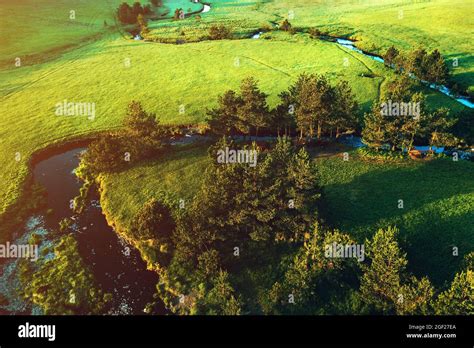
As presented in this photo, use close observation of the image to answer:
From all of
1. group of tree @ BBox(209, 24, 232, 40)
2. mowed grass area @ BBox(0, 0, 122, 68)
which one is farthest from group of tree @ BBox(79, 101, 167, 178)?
group of tree @ BBox(209, 24, 232, 40)

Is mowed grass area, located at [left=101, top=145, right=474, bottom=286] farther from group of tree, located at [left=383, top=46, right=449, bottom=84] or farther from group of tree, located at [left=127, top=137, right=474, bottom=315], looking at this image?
group of tree, located at [left=383, top=46, right=449, bottom=84]

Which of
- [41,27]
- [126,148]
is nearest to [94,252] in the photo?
[126,148]

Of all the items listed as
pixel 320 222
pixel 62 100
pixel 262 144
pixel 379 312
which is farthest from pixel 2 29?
pixel 379 312

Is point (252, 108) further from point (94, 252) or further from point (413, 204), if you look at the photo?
point (94, 252)

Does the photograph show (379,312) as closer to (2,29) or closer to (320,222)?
(320,222)

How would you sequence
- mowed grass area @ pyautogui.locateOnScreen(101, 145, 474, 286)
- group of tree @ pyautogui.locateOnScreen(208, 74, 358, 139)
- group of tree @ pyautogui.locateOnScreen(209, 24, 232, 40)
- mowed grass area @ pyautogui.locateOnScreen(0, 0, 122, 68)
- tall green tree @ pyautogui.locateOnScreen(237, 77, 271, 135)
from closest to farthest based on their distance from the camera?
mowed grass area @ pyautogui.locateOnScreen(101, 145, 474, 286) < group of tree @ pyautogui.locateOnScreen(208, 74, 358, 139) < tall green tree @ pyautogui.locateOnScreen(237, 77, 271, 135) < mowed grass area @ pyautogui.locateOnScreen(0, 0, 122, 68) < group of tree @ pyautogui.locateOnScreen(209, 24, 232, 40)

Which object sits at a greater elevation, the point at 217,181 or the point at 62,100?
the point at 62,100
